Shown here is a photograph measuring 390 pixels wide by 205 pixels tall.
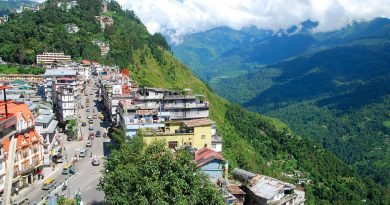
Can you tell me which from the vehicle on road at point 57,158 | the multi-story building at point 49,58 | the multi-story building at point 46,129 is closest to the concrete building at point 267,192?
the vehicle on road at point 57,158

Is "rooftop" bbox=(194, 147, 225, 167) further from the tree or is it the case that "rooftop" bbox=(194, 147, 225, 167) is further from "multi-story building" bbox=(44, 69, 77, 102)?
"multi-story building" bbox=(44, 69, 77, 102)

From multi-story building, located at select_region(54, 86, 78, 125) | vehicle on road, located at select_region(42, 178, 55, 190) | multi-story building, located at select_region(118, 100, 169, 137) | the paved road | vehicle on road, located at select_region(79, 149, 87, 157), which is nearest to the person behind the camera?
the paved road

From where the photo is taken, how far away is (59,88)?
85.6m

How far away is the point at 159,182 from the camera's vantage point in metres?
36.1

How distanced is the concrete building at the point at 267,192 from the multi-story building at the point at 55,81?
54282 mm

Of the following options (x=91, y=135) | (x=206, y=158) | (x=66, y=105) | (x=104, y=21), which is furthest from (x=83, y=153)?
(x=104, y=21)

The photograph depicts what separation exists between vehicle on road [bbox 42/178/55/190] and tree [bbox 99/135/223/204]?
1404 cm

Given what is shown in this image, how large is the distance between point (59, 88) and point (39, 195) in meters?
39.3

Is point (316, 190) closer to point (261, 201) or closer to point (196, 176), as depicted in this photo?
point (261, 201)

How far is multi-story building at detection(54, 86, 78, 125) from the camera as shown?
82750 millimetres

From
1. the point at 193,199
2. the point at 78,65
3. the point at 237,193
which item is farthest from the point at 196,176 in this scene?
the point at 78,65

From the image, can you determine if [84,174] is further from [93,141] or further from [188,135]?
[93,141]

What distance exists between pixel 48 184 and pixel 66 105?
3247cm

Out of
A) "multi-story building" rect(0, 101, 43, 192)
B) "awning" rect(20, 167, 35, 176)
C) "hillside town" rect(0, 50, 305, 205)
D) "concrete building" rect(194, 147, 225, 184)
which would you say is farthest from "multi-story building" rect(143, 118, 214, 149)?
"awning" rect(20, 167, 35, 176)
